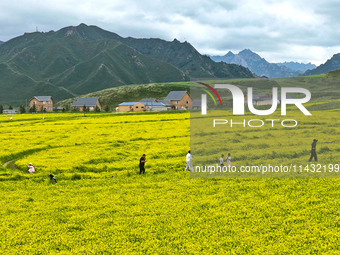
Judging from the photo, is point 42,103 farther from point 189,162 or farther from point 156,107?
point 189,162

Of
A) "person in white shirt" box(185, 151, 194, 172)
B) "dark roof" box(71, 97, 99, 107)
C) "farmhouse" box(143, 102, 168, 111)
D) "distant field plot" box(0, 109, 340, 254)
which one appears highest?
"dark roof" box(71, 97, 99, 107)

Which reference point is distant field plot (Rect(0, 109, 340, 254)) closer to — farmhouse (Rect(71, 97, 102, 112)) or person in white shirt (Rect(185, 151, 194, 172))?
person in white shirt (Rect(185, 151, 194, 172))

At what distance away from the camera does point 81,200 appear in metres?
23.3

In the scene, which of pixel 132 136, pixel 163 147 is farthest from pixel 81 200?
pixel 132 136

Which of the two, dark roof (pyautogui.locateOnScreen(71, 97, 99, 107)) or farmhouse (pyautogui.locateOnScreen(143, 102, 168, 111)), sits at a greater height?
dark roof (pyautogui.locateOnScreen(71, 97, 99, 107))

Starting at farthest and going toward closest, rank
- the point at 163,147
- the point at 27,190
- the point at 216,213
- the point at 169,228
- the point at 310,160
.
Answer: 1. the point at 163,147
2. the point at 310,160
3. the point at 27,190
4. the point at 216,213
5. the point at 169,228

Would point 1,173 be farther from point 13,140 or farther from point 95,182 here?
point 13,140

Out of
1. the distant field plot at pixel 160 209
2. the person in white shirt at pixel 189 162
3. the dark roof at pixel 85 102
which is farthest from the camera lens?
the dark roof at pixel 85 102

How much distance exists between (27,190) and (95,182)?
614 centimetres

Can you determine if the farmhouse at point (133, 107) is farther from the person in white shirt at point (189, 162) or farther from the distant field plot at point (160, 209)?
the person in white shirt at point (189, 162)

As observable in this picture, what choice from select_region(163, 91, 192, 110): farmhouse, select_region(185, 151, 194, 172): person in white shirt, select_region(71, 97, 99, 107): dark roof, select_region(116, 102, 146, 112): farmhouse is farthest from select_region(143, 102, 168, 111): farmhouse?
select_region(185, 151, 194, 172): person in white shirt

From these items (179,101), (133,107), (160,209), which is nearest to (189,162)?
(160,209)

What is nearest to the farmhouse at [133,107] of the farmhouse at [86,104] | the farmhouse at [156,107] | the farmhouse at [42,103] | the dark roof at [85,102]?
the farmhouse at [156,107]

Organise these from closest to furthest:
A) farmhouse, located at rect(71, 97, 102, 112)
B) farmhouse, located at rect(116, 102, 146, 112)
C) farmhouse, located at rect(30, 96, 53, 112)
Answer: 1. farmhouse, located at rect(116, 102, 146, 112)
2. farmhouse, located at rect(71, 97, 102, 112)
3. farmhouse, located at rect(30, 96, 53, 112)
